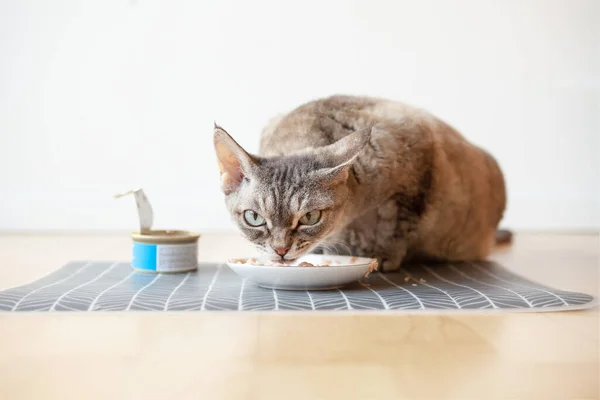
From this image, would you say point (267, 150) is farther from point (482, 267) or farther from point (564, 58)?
point (564, 58)

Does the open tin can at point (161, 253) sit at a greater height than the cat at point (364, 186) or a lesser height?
lesser

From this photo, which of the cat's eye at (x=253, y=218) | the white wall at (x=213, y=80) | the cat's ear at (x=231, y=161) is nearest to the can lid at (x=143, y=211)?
the cat's ear at (x=231, y=161)

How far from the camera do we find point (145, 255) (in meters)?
2.38

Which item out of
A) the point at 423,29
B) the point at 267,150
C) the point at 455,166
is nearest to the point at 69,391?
the point at 267,150

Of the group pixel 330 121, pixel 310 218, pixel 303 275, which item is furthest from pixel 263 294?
pixel 330 121

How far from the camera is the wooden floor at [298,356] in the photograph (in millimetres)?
1172

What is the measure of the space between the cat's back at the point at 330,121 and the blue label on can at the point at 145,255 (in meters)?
0.52

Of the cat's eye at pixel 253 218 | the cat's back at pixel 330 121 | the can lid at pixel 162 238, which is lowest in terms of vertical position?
the can lid at pixel 162 238

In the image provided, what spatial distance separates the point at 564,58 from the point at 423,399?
11.7 feet

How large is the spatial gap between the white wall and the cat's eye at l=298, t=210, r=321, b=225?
2261 mm

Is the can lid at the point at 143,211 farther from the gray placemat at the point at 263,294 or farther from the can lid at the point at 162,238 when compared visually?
the gray placemat at the point at 263,294

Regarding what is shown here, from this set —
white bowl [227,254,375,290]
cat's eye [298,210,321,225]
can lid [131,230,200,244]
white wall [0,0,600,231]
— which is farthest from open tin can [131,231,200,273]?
white wall [0,0,600,231]

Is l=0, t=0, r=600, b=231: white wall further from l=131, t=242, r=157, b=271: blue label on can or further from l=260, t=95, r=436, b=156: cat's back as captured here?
l=131, t=242, r=157, b=271: blue label on can

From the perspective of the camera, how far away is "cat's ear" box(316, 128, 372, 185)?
1953mm
